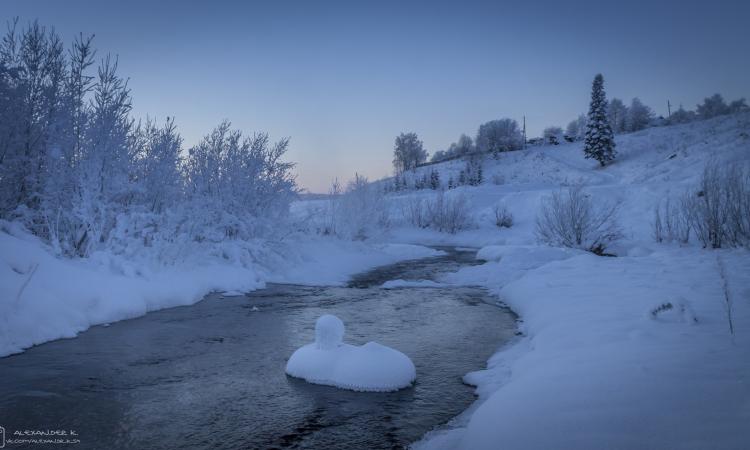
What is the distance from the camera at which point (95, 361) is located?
233 inches

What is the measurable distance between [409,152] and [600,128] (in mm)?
39885

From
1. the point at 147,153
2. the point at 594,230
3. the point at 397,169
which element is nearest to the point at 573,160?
the point at 397,169

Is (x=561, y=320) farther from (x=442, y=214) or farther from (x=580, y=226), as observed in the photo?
(x=442, y=214)

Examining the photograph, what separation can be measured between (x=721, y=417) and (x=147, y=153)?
1472cm

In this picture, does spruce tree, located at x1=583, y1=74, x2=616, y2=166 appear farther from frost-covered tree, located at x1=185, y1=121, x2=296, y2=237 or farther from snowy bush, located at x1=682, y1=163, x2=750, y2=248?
frost-covered tree, located at x1=185, y1=121, x2=296, y2=237

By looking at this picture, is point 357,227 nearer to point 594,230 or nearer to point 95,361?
point 594,230


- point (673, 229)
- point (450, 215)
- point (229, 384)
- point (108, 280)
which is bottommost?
point (229, 384)

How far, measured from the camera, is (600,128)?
4812 cm

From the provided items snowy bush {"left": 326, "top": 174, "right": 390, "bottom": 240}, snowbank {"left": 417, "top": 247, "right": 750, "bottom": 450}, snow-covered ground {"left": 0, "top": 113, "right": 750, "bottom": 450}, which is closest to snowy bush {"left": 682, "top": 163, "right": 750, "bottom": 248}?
snow-covered ground {"left": 0, "top": 113, "right": 750, "bottom": 450}

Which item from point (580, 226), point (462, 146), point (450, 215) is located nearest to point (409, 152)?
point (462, 146)

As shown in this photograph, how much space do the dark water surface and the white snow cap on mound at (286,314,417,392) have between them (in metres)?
0.15

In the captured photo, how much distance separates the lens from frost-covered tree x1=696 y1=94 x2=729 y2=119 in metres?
63.0

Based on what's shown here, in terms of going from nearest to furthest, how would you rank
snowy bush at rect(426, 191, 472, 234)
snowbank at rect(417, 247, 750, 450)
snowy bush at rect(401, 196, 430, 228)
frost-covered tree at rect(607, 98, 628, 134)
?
snowbank at rect(417, 247, 750, 450), snowy bush at rect(426, 191, 472, 234), snowy bush at rect(401, 196, 430, 228), frost-covered tree at rect(607, 98, 628, 134)

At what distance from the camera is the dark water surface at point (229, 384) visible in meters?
3.97
